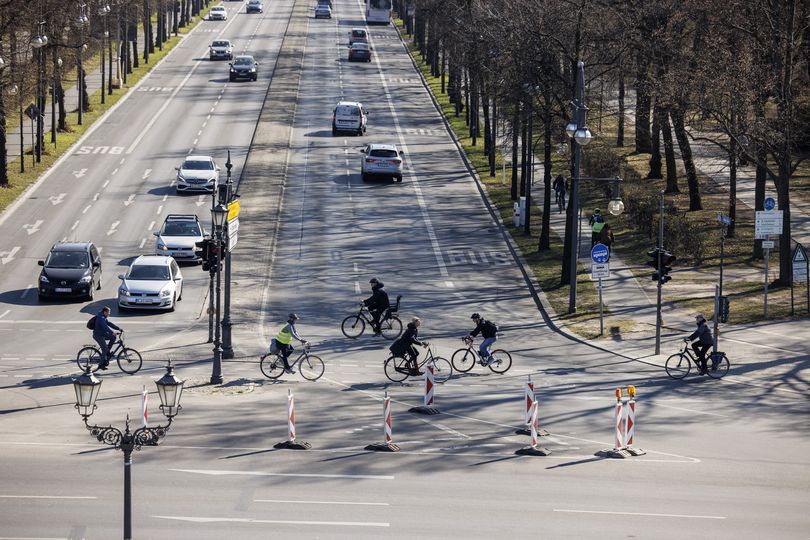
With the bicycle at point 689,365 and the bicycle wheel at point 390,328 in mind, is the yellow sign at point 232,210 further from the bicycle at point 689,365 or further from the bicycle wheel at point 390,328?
the bicycle at point 689,365

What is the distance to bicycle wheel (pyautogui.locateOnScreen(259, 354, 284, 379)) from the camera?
29.0 meters

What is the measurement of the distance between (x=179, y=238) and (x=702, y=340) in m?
20.3

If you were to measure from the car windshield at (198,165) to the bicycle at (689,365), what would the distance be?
29.9 metres

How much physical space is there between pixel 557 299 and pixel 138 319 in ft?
41.7

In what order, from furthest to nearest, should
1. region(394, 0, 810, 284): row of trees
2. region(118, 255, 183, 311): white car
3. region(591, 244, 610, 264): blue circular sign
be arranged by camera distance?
region(394, 0, 810, 284): row of trees < region(118, 255, 183, 311): white car < region(591, 244, 610, 264): blue circular sign

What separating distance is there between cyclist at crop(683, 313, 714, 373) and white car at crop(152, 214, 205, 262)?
1908 cm

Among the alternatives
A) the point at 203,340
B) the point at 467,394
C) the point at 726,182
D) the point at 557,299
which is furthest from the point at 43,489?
the point at 726,182

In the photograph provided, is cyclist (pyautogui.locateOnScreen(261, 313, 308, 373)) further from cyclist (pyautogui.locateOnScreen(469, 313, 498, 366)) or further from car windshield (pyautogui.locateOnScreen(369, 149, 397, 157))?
car windshield (pyautogui.locateOnScreen(369, 149, 397, 157))

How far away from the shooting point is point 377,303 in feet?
110

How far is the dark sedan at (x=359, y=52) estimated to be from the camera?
341 feet

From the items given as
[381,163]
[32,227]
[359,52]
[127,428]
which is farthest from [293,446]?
[359,52]

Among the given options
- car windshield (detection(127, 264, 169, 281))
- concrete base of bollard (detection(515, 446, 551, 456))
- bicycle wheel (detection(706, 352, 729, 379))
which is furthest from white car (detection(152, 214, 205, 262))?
concrete base of bollard (detection(515, 446, 551, 456))

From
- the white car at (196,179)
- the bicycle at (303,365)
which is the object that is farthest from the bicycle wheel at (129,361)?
the white car at (196,179)

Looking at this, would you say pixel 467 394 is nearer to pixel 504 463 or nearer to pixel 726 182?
pixel 504 463
